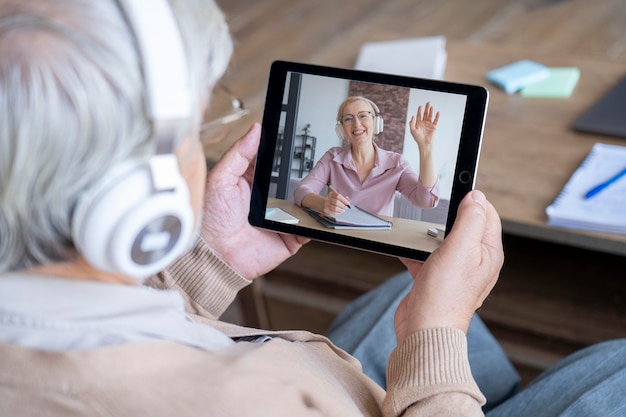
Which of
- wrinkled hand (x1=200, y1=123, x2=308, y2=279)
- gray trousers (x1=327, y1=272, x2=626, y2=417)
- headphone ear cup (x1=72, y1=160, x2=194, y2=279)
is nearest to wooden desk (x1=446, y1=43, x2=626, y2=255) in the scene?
gray trousers (x1=327, y1=272, x2=626, y2=417)

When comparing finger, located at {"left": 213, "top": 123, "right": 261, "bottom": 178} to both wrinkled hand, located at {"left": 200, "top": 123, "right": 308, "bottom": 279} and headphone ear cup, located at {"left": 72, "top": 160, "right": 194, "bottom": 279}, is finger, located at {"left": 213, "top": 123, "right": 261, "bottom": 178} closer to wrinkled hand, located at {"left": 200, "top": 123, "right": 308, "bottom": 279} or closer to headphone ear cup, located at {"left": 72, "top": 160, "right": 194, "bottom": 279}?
wrinkled hand, located at {"left": 200, "top": 123, "right": 308, "bottom": 279}

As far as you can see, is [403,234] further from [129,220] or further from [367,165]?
[129,220]

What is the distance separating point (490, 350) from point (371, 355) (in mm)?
201

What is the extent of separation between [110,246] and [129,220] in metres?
0.03

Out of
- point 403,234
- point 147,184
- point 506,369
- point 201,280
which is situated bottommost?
point 506,369

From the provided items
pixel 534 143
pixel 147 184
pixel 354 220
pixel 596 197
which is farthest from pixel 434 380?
pixel 534 143

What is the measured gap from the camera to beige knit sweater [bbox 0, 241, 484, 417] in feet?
1.86

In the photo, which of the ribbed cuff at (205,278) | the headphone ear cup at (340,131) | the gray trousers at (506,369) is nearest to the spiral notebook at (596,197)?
the gray trousers at (506,369)

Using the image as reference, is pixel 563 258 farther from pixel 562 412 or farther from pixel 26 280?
pixel 26 280

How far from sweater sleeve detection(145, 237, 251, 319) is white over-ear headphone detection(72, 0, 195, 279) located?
365 millimetres

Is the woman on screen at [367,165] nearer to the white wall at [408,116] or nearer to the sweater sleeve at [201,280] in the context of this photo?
the white wall at [408,116]

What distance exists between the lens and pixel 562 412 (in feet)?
3.06

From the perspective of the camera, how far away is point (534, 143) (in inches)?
54.0

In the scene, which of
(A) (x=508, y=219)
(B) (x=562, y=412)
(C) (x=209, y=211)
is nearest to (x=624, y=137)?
(A) (x=508, y=219)
